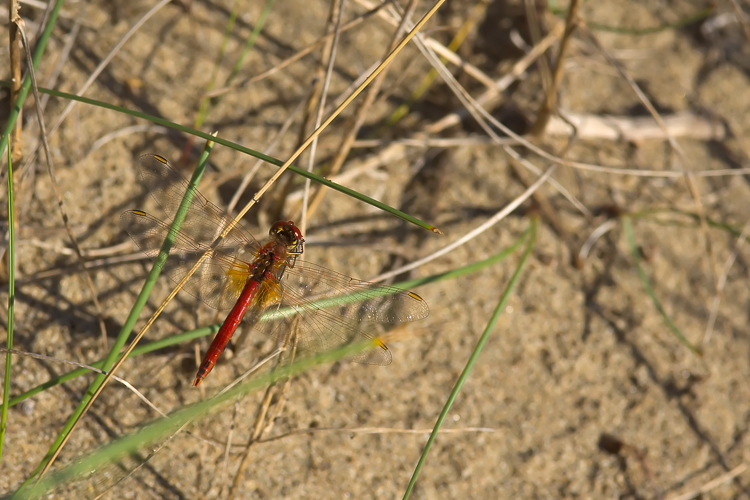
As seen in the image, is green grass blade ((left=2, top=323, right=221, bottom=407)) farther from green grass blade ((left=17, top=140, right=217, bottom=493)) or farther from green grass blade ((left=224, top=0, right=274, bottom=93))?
green grass blade ((left=224, top=0, right=274, bottom=93))

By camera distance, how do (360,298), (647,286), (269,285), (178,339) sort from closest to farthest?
(178,339) < (360,298) < (269,285) < (647,286)

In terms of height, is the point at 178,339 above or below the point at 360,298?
below

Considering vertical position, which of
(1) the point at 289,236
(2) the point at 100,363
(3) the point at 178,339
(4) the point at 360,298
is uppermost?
(1) the point at 289,236

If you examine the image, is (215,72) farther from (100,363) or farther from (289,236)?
(100,363)

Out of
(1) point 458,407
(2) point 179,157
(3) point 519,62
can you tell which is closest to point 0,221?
(2) point 179,157

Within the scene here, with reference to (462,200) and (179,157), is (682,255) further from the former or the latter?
(179,157)

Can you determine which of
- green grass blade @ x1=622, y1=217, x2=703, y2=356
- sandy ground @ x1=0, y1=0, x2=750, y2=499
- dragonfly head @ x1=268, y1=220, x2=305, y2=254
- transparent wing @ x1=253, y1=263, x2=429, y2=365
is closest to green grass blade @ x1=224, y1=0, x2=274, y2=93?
sandy ground @ x1=0, y1=0, x2=750, y2=499

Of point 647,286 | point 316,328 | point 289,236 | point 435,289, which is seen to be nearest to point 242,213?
point 289,236

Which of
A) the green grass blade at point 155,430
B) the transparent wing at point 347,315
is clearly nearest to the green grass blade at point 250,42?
the transparent wing at point 347,315
